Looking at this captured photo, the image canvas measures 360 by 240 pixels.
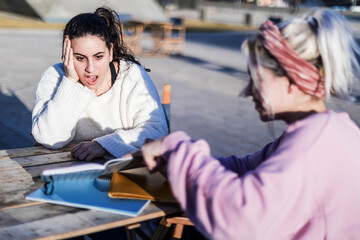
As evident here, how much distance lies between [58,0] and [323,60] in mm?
19583

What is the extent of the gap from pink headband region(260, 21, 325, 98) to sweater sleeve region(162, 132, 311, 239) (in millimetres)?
264

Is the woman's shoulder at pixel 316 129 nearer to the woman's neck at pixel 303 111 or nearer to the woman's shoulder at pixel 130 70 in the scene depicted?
the woman's neck at pixel 303 111

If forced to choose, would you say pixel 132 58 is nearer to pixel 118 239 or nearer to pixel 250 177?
pixel 118 239

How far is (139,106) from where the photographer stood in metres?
2.56

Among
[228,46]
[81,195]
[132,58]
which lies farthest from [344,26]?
[228,46]

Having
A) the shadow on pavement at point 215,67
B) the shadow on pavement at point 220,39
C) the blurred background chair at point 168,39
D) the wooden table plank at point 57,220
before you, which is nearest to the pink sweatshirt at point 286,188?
the wooden table plank at point 57,220

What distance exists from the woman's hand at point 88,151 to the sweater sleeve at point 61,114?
197 millimetres

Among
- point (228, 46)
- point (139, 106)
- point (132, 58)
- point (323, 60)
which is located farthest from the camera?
point (228, 46)

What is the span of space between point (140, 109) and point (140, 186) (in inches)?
33.5

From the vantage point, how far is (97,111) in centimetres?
260

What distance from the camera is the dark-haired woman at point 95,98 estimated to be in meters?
2.33

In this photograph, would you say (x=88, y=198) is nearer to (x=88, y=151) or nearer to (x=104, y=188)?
(x=104, y=188)

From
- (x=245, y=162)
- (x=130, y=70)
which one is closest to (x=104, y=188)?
(x=245, y=162)

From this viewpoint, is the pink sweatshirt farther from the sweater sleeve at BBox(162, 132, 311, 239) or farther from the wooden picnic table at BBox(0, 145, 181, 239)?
the wooden picnic table at BBox(0, 145, 181, 239)
